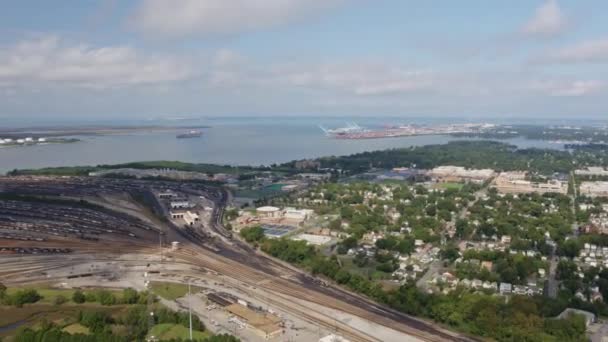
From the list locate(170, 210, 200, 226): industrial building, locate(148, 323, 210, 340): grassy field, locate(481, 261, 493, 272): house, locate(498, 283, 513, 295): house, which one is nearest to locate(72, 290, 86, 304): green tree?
locate(148, 323, 210, 340): grassy field

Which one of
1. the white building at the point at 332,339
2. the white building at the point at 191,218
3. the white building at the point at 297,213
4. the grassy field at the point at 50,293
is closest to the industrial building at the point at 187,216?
the white building at the point at 191,218

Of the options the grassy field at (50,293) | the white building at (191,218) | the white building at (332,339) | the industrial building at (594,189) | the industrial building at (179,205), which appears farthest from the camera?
the industrial building at (594,189)

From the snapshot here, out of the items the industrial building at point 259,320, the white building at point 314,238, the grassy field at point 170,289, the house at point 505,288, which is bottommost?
the house at point 505,288

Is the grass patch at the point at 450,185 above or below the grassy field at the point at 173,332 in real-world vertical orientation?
above

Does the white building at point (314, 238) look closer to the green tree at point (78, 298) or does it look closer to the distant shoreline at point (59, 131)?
the green tree at point (78, 298)

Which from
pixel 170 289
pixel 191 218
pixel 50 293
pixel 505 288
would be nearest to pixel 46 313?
pixel 50 293

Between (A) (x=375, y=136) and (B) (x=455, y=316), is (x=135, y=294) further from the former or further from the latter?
(A) (x=375, y=136)

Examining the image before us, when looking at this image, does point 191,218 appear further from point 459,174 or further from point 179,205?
point 459,174
